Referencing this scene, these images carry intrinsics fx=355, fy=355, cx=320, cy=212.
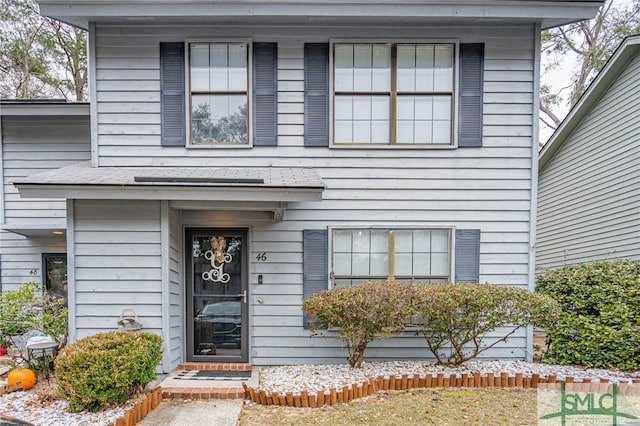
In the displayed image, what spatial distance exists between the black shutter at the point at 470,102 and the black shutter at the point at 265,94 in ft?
8.69

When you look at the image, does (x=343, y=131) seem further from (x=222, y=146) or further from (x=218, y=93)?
(x=218, y=93)

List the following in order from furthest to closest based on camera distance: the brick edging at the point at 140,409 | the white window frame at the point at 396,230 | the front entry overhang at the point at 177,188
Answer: the white window frame at the point at 396,230
the front entry overhang at the point at 177,188
the brick edging at the point at 140,409

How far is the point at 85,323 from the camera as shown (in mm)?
4555

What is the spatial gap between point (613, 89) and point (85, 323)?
10.4 metres

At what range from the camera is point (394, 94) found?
5.12m

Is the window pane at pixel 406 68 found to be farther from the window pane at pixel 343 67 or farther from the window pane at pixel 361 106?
the window pane at pixel 343 67

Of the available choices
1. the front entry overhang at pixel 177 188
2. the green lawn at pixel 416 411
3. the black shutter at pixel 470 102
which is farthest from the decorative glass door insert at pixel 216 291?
the black shutter at pixel 470 102

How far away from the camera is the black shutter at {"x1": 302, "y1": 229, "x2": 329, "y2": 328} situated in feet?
16.4

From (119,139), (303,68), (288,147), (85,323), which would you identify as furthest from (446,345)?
(119,139)

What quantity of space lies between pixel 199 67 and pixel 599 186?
27.6ft

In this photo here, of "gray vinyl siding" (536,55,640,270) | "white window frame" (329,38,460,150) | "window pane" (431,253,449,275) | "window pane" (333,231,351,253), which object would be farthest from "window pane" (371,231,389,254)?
"gray vinyl siding" (536,55,640,270)

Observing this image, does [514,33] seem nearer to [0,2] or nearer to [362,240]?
[362,240]

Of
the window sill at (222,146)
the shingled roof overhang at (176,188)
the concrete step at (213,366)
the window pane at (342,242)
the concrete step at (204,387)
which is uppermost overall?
the window sill at (222,146)

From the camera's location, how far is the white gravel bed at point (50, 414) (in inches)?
132
